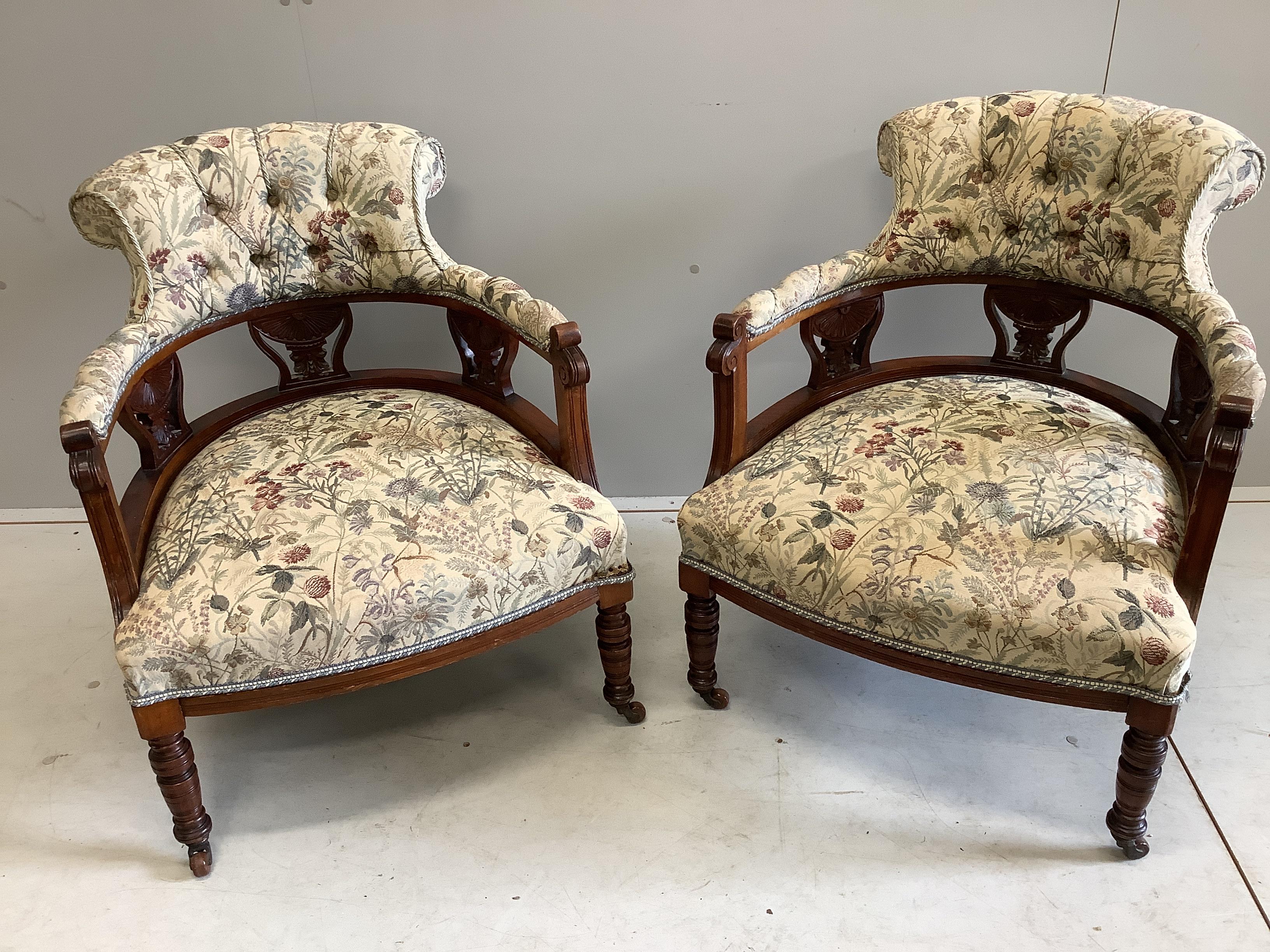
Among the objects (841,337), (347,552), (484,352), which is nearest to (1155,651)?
(841,337)

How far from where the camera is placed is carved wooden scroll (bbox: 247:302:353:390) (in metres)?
1.81

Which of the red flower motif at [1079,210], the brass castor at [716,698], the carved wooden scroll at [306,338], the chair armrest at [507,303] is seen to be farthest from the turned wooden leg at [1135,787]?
the carved wooden scroll at [306,338]

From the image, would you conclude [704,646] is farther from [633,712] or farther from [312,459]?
[312,459]

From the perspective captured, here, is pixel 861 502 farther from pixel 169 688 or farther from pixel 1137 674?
pixel 169 688

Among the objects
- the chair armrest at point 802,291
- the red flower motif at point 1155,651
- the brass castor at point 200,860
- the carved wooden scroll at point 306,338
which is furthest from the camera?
the carved wooden scroll at point 306,338

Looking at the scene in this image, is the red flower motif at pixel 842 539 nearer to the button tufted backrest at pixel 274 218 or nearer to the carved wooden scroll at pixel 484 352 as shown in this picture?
the carved wooden scroll at pixel 484 352

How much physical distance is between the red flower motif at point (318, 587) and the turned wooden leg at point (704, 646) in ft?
1.87

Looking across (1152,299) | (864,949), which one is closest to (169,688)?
(864,949)

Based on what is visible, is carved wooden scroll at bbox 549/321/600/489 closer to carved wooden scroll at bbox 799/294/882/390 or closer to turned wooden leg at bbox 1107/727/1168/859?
carved wooden scroll at bbox 799/294/882/390

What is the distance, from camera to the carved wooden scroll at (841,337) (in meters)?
1.73

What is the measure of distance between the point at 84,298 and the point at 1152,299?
83.1 inches

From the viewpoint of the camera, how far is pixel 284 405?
5.80 ft

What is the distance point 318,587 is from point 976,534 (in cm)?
90

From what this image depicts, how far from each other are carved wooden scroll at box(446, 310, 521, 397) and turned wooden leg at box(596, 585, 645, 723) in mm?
456
